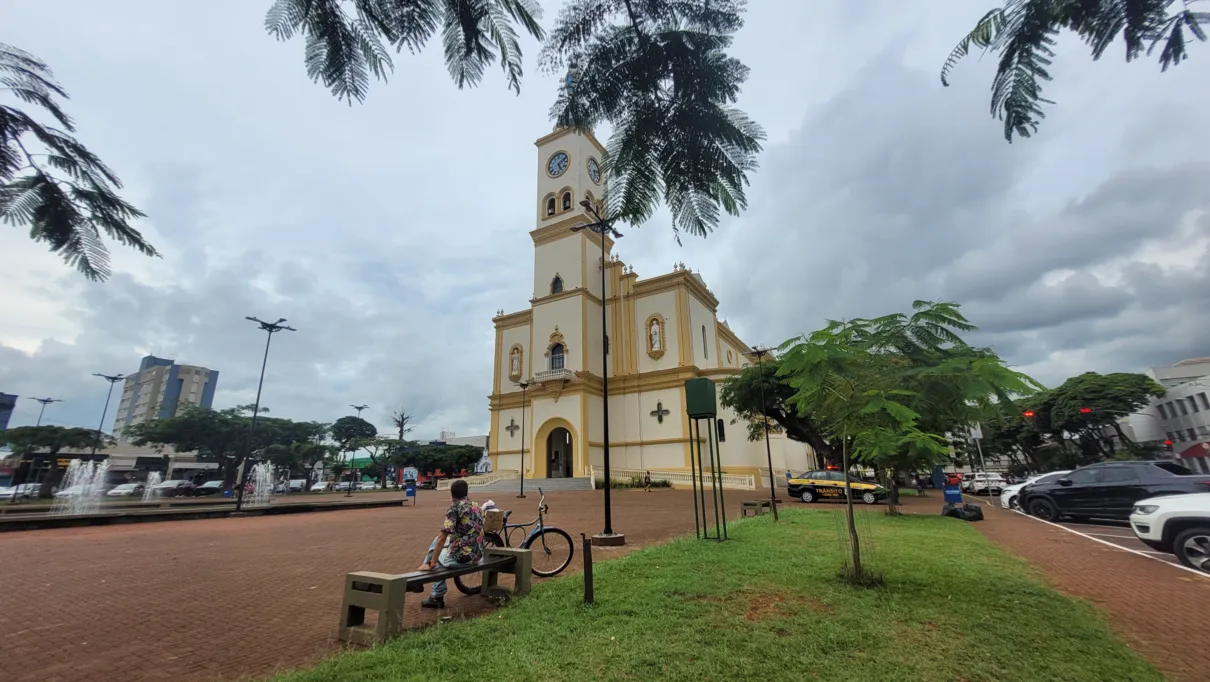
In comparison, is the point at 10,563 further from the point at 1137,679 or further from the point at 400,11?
the point at 1137,679

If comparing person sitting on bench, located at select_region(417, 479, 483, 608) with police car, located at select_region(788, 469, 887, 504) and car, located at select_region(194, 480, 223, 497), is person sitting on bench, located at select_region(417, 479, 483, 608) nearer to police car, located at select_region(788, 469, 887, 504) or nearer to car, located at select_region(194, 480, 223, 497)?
police car, located at select_region(788, 469, 887, 504)

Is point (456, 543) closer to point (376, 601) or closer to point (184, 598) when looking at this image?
point (376, 601)

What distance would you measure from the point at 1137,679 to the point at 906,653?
1280 millimetres

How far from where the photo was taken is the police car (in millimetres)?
19797

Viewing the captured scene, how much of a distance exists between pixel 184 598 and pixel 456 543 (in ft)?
11.4

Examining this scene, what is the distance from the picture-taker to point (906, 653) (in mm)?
3680

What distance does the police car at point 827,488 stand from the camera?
19.8 meters

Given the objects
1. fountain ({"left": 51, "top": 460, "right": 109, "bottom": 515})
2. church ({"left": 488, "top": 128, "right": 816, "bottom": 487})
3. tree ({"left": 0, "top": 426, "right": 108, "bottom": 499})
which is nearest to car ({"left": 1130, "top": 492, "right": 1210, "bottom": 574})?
church ({"left": 488, "top": 128, "right": 816, "bottom": 487})

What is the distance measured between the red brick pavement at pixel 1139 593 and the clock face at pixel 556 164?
32762 mm

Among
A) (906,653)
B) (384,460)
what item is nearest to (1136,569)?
(906,653)

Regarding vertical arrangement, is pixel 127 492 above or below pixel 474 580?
above

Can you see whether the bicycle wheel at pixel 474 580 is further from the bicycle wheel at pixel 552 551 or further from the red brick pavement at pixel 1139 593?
the red brick pavement at pixel 1139 593

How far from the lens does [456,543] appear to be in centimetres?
535

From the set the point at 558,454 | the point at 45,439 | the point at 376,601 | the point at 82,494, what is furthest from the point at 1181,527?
the point at 45,439
